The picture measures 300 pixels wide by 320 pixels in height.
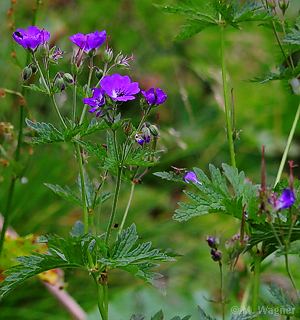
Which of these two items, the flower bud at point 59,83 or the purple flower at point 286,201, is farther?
the flower bud at point 59,83

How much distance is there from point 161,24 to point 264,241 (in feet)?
7.83

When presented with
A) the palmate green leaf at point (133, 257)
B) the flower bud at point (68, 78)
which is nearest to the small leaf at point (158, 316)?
the palmate green leaf at point (133, 257)

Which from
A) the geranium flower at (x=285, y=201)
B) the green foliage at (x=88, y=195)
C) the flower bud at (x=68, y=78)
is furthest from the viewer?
the green foliage at (x=88, y=195)

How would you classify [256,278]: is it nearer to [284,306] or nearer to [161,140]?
[284,306]

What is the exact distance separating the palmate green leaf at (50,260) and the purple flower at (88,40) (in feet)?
1.22

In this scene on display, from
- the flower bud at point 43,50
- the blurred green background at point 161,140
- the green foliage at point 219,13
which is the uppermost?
the green foliage at point 219,13

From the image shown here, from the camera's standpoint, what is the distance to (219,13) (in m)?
0.89

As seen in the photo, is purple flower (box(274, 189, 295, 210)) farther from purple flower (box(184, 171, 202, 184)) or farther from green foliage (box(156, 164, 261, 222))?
purple flower (box(184, 171, 202, 184))

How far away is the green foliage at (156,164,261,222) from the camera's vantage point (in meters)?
0.73

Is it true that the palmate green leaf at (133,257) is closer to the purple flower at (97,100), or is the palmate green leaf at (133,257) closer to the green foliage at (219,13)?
the purple flower at (97,100)

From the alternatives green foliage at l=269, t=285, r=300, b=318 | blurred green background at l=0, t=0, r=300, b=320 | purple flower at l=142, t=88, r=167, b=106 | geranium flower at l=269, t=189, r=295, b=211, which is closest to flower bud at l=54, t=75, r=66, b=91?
purple flower at l=142, t=88, r=167, b=106

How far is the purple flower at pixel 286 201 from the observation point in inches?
24.4

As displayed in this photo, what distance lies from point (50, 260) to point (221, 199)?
1.09ft

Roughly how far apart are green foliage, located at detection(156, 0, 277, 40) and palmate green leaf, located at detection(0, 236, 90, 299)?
539 mm
